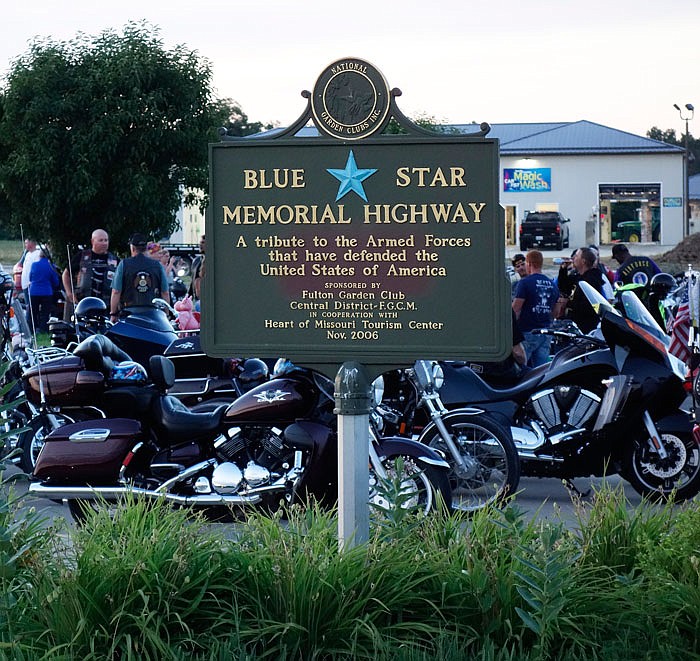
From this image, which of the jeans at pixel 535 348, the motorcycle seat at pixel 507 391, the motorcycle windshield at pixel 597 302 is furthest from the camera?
the jeans at pixel 535 348

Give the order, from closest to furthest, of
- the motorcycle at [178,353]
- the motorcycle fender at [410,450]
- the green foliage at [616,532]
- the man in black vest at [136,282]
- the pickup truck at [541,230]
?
1. the green foliage at [616,532]
2. the motorcycle fender at [410,450]
3. the motorcycle at [178,353]
4. the man in black vest at [136,282]
5. the pickup truck at [541,230]

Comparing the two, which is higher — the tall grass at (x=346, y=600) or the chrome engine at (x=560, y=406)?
the chrome engine at (x=560, y=406)

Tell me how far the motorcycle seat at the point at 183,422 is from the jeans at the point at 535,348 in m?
5.34

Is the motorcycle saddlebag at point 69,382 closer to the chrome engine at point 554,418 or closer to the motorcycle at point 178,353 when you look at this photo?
the motorcycle at point 178,353

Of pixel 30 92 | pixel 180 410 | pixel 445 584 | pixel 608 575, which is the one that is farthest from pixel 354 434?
pixel 30 92

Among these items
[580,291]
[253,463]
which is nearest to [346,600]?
[253,463]

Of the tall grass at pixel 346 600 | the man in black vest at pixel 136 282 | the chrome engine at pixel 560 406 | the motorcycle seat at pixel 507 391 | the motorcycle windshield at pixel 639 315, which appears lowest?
the tall grass at pixel 346 600

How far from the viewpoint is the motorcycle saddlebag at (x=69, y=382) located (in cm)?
766

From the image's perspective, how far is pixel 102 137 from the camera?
74.3ft

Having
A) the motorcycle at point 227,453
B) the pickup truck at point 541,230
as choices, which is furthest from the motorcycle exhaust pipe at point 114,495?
the pickup truck at point 541,230

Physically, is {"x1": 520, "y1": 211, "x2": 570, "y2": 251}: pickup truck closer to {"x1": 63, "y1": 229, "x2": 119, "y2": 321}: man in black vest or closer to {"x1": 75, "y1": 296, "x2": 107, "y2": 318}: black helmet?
{"x1": 63, "y1": 229, "x2": 119, "y2": 321}: man in black vest

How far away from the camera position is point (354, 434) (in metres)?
4.90

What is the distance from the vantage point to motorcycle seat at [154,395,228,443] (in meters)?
7.25

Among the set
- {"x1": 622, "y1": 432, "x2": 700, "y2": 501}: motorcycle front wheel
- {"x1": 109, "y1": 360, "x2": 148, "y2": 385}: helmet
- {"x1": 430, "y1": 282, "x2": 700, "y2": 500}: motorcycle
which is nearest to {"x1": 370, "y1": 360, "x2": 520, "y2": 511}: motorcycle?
{"x1": 430, "y1": 282, "x2": 700, "y2": 500}: motorcycle
